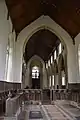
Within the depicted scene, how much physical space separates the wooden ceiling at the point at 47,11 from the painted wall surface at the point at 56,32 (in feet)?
1.37

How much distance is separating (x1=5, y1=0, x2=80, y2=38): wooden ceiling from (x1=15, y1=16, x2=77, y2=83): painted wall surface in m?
0.42

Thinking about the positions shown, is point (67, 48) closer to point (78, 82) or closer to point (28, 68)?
point (78, 82)

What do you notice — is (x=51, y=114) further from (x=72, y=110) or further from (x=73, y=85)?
(x=73, y=85)

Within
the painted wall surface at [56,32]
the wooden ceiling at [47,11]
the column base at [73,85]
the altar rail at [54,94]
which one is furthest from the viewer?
the painted wall surface at [56,32]

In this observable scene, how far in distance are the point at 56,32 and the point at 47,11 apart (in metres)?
1.74

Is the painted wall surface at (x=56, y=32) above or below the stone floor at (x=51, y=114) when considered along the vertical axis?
above

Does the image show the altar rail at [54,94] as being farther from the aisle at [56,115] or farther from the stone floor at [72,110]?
the aisle at [56,115]

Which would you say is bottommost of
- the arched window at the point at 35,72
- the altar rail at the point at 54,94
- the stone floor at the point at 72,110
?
the stone floor at the point at 72,110

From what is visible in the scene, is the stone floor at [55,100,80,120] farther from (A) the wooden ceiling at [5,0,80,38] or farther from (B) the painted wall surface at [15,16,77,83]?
(A) the wooden ceiling at [5,0,80,38]

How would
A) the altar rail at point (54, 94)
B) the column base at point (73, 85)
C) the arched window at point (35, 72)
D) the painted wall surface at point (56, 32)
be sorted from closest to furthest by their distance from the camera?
the altar rail at point (54, 94)
the column base at point (73, 85)
the painted wall surface at point (56, 32)
the arched window at point (35, 72)

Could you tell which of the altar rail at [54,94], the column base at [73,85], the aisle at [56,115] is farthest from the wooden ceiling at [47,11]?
the aisle at [56,115]

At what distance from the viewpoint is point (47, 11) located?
11719 millimetres

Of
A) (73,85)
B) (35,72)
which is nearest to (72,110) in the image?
(73,85)

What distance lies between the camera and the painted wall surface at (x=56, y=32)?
39.5 ft
